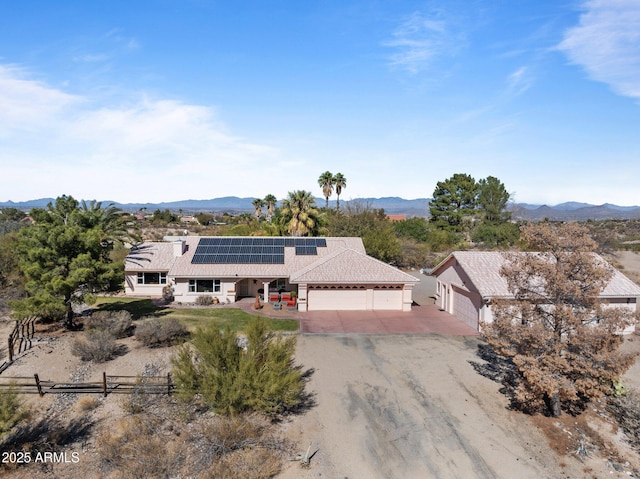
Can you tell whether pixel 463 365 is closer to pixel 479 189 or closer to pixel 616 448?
pixel 616 448

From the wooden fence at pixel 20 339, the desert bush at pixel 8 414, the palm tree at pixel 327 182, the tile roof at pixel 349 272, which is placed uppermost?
the palm tree at pixel 327 182

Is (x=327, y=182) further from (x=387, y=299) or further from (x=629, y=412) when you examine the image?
(x=629, y=412)

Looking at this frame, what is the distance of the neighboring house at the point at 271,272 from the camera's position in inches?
1107

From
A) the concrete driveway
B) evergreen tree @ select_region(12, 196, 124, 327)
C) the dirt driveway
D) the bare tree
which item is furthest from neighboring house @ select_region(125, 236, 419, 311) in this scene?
the bare tree

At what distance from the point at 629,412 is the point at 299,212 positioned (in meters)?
32.0

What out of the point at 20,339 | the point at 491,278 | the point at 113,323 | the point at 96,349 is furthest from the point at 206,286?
the point at 491,278

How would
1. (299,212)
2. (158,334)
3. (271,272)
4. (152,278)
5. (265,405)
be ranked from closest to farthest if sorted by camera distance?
(265,405), (158,334), (271,272), (152,278), (299,212)

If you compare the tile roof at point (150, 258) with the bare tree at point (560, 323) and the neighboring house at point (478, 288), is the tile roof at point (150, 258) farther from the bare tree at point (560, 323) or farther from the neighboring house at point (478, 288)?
the bare tree at point (560, 323)

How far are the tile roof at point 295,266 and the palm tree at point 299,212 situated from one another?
734 centimetres

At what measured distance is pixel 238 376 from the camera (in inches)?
509

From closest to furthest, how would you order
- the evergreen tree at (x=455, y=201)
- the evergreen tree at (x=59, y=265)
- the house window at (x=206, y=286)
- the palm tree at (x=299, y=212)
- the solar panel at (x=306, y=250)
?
the evergreen tree at (x=59, y=265) < the house window at (x=206, y=286) < the solar panel at (x=306, y=250) < the palm tree at (x=299, y=212) < the evergreen tree at (x=455, y=201)

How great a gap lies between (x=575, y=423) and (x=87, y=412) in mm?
17444

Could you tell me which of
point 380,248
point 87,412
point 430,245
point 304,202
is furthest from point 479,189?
point 87,412

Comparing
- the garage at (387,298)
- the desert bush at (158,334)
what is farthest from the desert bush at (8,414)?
the garage at (387,298)
